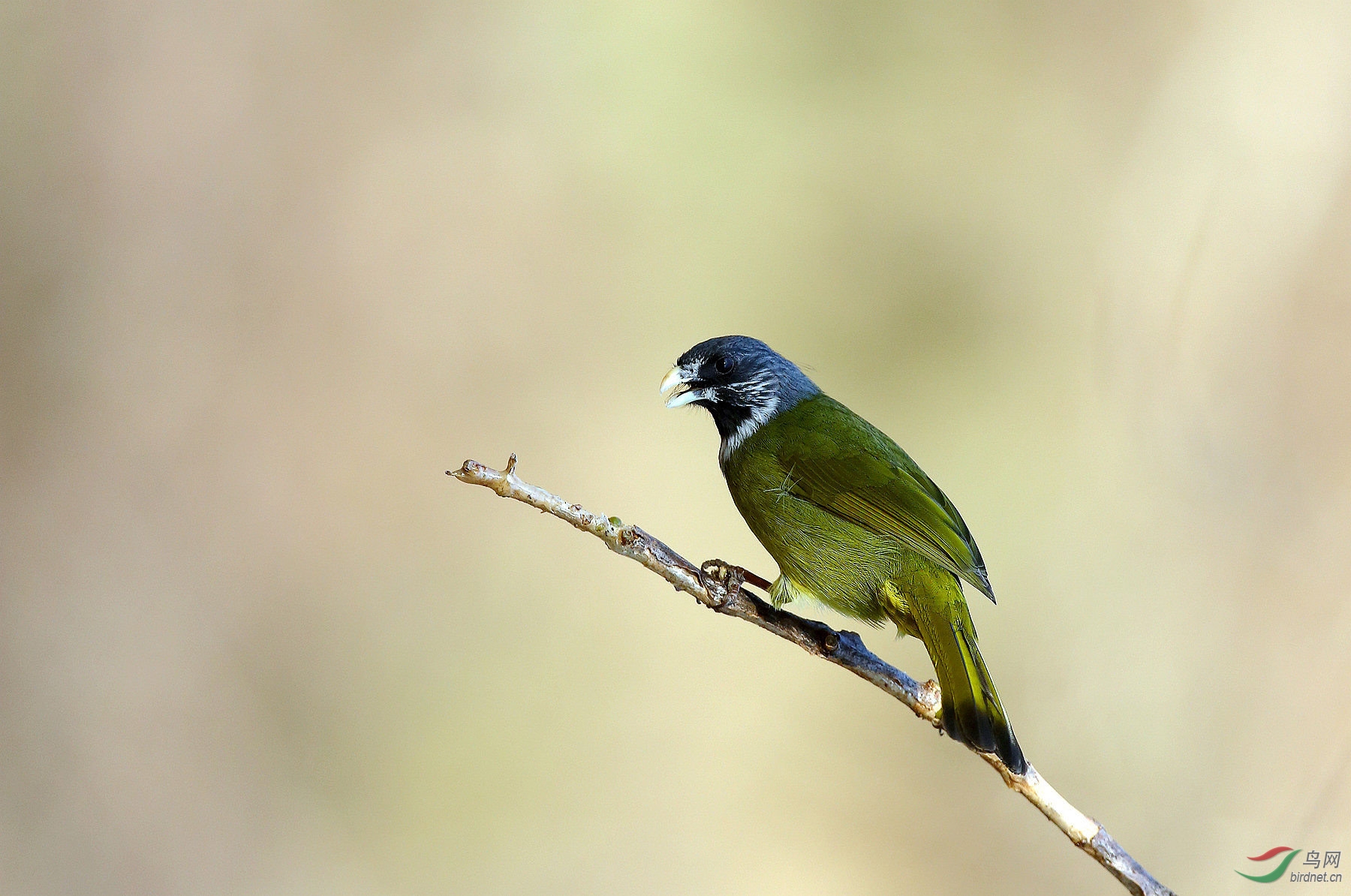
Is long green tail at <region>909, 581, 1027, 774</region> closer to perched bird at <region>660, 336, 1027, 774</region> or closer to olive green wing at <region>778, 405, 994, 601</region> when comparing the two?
perched bird at <region>660, 336, 1027, 774</region>

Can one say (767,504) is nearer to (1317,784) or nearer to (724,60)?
(724,60)

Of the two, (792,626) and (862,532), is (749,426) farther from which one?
(792,626)

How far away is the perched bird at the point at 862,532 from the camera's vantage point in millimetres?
2645

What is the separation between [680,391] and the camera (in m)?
3.31

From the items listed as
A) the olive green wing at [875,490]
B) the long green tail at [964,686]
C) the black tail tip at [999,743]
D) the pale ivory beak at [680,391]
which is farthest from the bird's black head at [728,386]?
the black tail tip at [999,743]

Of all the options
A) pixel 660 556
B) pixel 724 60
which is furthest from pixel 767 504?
pixel 724 60

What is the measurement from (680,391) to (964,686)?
139 cm

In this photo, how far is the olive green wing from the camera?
8.82ft

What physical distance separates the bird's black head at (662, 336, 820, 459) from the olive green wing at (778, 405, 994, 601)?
0.24 metres

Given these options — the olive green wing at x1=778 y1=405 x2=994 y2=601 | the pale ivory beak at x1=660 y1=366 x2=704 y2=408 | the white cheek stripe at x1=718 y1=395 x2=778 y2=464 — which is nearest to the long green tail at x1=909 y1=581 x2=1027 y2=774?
the olive green wing at x1=778 y1=405 x2=994 y2=601

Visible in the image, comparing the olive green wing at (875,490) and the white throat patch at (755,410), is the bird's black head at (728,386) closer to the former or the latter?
the white throat patch at (755,410)

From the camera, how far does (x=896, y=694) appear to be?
2.60 metres

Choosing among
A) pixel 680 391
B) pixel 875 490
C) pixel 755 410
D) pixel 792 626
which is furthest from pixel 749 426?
pixel 792 626

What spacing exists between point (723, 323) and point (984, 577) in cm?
353
